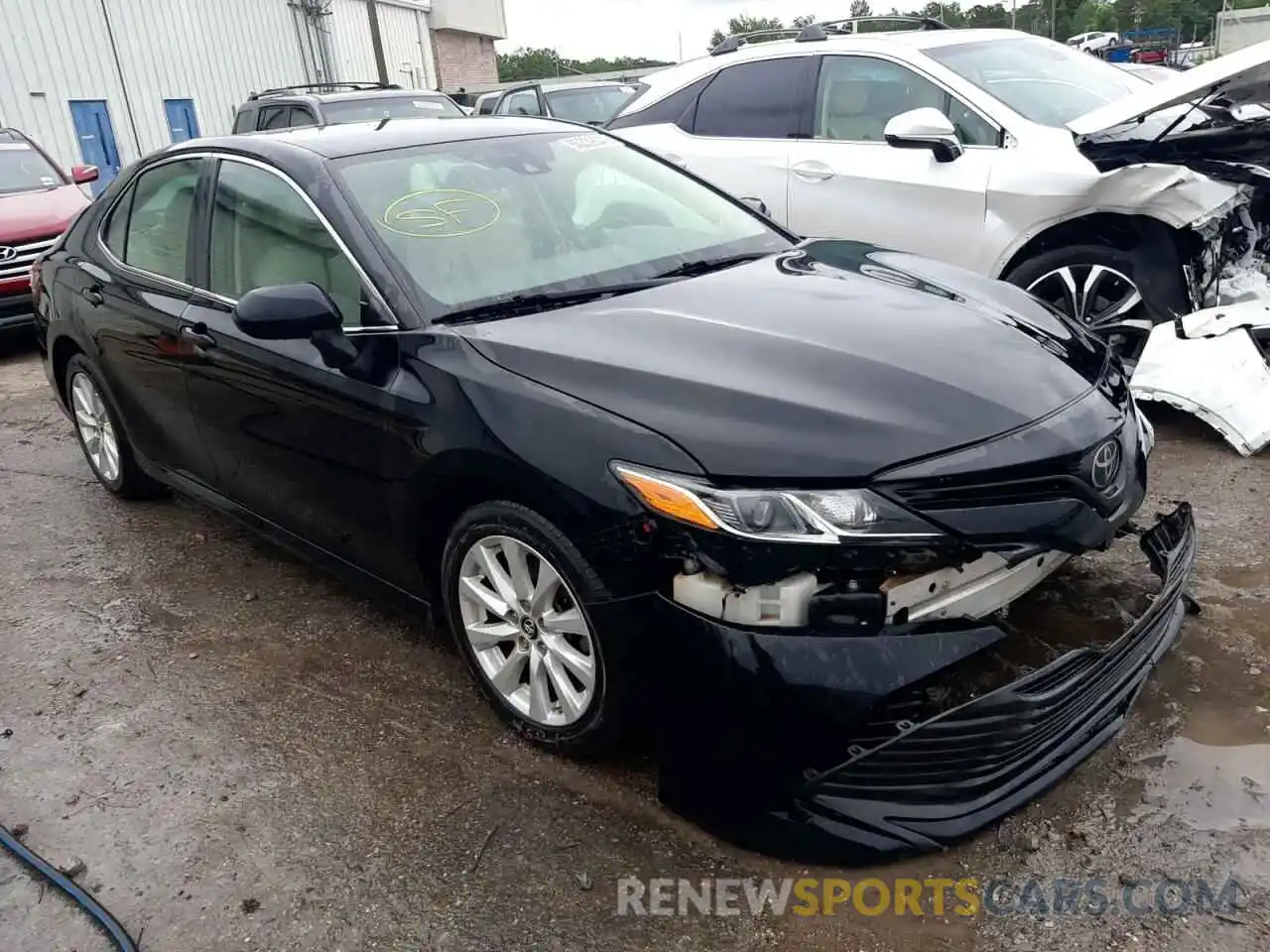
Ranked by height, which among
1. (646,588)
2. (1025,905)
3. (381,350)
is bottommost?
(1025,905)

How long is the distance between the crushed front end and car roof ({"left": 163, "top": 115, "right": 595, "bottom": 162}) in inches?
71.2

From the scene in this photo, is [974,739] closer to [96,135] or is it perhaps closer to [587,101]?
[587,101]

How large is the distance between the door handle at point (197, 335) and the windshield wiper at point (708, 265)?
1571 millimetres

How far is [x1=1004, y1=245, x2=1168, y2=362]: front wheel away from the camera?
487 cm

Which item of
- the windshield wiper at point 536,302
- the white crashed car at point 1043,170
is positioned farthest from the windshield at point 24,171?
the windshield wiper at point 536,302

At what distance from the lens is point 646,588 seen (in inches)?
90.4

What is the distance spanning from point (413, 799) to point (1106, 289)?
4.04 m

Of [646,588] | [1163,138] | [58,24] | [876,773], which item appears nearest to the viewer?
[876,773]

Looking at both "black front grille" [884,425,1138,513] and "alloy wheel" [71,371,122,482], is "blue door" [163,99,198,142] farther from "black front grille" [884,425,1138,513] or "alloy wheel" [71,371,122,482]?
"black front grille" [884,425,1138,513]

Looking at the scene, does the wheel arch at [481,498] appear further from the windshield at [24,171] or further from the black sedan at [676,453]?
the windshield at [24,171]

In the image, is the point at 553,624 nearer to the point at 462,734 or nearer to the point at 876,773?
the point at 462,734

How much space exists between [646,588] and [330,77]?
25.2 metres

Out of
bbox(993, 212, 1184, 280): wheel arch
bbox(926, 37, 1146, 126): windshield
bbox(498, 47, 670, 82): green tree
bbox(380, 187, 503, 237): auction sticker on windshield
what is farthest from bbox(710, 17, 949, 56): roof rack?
bbox(498, 47, 670, 82): green tree

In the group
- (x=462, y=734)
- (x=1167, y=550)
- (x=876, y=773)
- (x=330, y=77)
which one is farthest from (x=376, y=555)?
(x=330, y=77)
